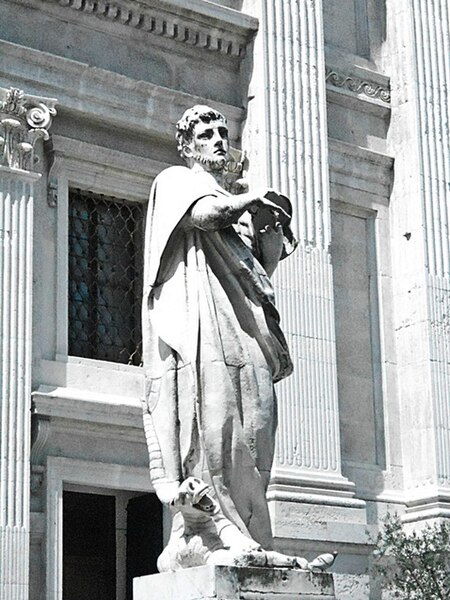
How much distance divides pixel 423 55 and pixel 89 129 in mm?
5468

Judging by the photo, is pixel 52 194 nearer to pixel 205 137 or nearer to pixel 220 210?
pixel 205 137

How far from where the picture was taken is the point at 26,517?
1556cm

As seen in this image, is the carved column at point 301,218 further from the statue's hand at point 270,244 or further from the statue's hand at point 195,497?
the statue's hand at point 195,497

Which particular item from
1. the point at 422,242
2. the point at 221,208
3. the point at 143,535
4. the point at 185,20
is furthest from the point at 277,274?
the point at 221,208

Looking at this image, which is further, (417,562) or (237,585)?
(417,562)

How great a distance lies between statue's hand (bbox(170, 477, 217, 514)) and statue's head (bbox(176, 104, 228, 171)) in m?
2.21

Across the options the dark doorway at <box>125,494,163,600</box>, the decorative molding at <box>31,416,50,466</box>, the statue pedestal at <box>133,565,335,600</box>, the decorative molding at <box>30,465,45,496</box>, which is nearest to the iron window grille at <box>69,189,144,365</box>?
the decorative molding at <box>31,416,50,466</box>

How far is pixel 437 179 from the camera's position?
2038 cm

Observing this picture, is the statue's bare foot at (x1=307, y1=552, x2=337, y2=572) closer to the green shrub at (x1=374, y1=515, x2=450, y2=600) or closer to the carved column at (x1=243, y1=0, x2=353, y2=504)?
the green shrub at (x1=374, y1=515, x2=450, y2=600)

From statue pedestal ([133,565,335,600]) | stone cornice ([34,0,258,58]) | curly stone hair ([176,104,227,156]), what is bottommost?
statue pedestal ([133,565,335,600])

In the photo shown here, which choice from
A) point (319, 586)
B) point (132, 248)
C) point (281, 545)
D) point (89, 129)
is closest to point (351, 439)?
point (281, 545)

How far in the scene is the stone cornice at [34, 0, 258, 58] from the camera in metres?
18.0

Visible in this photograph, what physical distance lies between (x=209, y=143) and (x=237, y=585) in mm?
2971

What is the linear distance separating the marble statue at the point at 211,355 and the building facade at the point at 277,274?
641 centimetres
